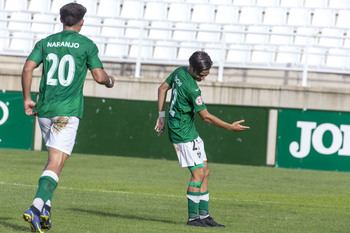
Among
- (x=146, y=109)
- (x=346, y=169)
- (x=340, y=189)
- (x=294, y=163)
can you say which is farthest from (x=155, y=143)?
(x=340, y=189)

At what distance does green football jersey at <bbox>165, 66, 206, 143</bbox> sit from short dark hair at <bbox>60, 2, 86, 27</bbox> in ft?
4.91

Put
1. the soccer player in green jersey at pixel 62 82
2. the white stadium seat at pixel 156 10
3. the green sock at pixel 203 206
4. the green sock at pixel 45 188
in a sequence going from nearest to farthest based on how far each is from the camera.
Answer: the green sock at pixel 45 188
the soccer player in green jersey at pixel 62 82
the green sock at pixel 203 206
the white stadium seat at pixel 156 10

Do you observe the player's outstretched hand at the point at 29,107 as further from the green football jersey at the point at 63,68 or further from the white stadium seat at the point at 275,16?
the white stadium seat at the point at 275,16

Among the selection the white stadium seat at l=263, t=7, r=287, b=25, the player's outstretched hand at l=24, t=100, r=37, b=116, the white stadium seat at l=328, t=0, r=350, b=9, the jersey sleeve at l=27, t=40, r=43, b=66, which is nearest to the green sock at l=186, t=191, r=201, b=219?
the player's outstretched hand at l=24, t=100, r=37, b=116

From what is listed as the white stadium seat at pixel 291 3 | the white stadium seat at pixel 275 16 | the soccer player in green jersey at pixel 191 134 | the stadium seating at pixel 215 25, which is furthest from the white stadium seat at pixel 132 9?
the soccer player in green jersey at pixel 191 134

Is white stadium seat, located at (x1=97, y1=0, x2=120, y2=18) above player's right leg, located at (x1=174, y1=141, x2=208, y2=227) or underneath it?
above

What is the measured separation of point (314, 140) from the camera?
16.2 m

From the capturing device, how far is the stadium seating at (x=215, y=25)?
19406mm

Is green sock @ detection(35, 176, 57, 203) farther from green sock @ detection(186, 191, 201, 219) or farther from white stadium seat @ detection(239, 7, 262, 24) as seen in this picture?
white stadium seat @ detection(239, 7, 262, 24)

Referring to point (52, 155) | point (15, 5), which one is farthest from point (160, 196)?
point (15, 5)

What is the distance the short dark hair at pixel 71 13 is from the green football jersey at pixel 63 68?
0.31 feet

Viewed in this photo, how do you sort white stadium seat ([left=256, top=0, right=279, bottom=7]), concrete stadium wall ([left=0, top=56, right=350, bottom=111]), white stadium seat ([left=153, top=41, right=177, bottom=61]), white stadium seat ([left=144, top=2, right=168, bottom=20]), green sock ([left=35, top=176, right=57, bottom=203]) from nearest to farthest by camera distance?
green sock ([left=35, top=176, right=57, bottom=203])
concrete stadium wall ([left=0, top=56, right=350, bottom=111])
white stadium seat ([left=153, top=41, right=177, bottom=61])
white stadium seat ([left=144, top=2, right=168, bottom=20])
white stadium seat ([left=256, top=0, right=279, bottom=7])

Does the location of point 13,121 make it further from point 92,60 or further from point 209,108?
point 92,60

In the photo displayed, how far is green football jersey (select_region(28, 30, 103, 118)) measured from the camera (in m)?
A: 6.82
